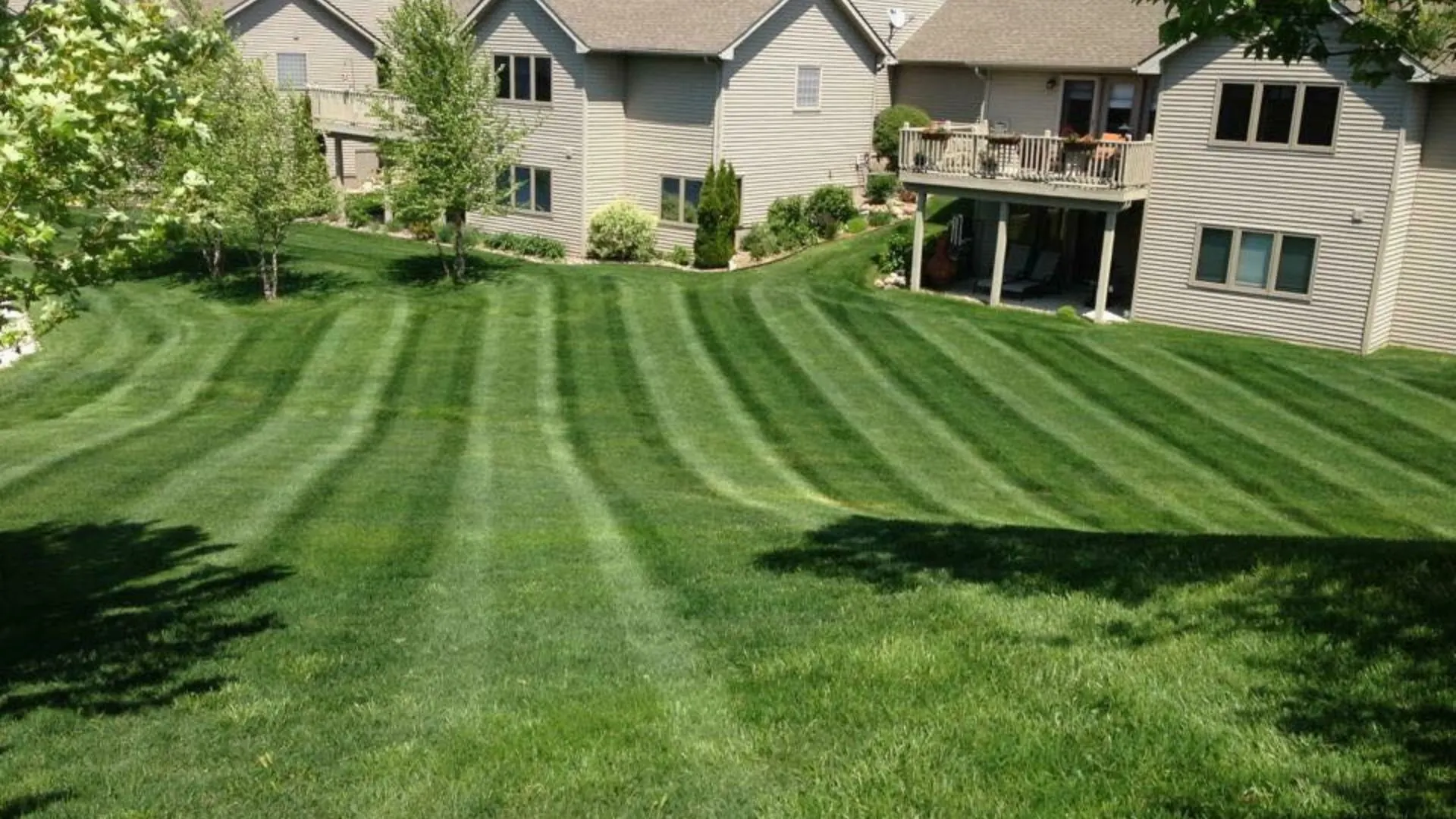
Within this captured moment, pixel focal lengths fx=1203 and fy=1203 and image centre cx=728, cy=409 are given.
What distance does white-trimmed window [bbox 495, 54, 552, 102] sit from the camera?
40031 millimetres

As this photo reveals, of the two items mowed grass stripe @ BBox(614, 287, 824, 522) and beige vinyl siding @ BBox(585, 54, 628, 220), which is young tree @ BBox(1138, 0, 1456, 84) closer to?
mowed grass stripe @ BBox(614, 287, 824, 522)

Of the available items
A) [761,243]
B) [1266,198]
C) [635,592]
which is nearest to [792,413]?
[635,592]

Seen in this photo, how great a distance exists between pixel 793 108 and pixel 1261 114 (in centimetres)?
1585

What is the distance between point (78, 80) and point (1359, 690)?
928cm

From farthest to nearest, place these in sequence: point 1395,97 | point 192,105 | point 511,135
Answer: point 511,135 → point 1395,97 → point 192,105

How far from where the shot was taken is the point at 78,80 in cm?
817

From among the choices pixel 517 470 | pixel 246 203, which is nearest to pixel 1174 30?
pixel 517 470

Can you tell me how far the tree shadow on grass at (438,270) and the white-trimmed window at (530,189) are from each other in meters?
2.53

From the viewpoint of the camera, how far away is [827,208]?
131 ft

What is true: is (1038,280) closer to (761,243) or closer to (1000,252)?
(1000,252)

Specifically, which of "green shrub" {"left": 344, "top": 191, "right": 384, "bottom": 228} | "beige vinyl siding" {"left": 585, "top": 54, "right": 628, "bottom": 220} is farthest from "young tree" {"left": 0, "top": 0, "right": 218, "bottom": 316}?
"green shrub" {"left": 344, "top": 191, "right": 384, "bottom": 228}

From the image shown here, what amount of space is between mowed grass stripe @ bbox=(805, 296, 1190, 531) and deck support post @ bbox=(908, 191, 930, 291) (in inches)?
144

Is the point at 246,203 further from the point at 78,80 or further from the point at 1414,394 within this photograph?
the point at 1414,394

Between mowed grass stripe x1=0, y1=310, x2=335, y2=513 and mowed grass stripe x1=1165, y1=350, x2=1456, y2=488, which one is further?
mowed grass stripe x1=1165, y1=350, x2=1456, y2=488
